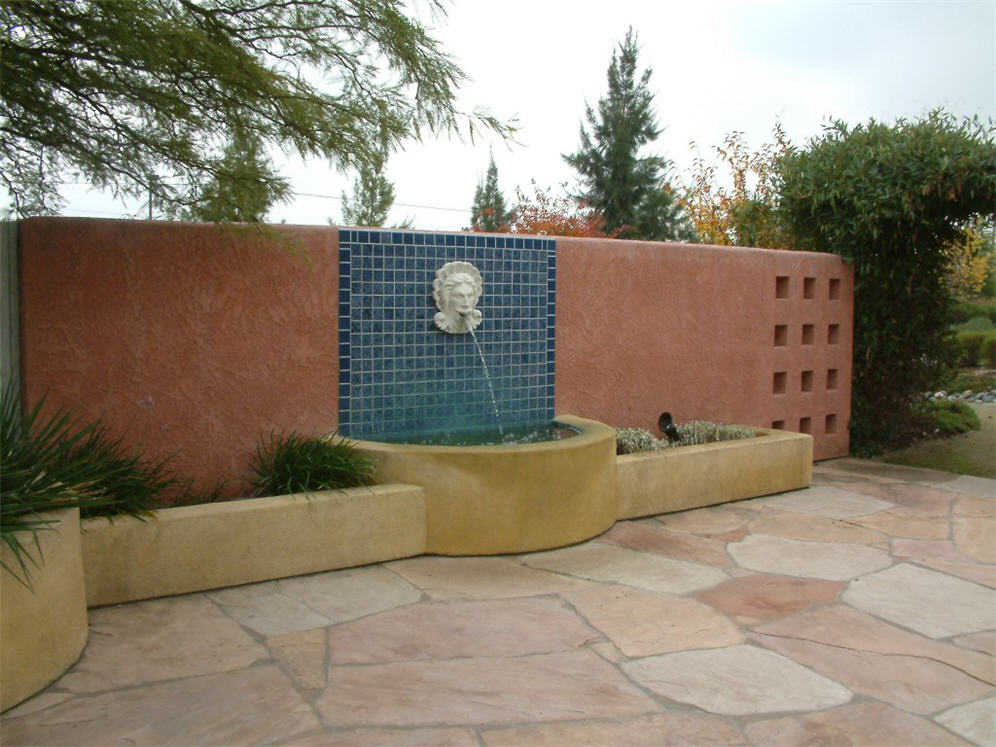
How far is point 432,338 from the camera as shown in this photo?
6160 mm

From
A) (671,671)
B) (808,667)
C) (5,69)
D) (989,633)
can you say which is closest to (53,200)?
(5,69)

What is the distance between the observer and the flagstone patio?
321 cm

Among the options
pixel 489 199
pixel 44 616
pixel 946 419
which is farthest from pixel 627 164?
pixel 44 616

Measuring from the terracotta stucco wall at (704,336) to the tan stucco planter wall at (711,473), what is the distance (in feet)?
2.40

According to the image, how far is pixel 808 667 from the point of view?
3.77 metres

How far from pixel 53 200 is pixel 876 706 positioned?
477cm

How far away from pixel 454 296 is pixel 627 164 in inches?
992

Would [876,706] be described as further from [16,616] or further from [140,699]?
[16,616]

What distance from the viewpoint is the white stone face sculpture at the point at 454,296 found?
20.1ft

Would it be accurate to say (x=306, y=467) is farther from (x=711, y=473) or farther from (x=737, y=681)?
(x=711, y=473)

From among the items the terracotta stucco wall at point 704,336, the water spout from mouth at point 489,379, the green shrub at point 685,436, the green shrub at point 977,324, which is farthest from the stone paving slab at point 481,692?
the green shrub at point 977,324

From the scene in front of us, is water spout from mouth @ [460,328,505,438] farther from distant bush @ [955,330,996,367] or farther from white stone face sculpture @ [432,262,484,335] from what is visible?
distant bush @ [955,330,996,367]

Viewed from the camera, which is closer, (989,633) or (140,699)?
(140,699)

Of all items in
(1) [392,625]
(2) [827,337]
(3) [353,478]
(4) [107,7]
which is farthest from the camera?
(2) [827,337]
